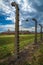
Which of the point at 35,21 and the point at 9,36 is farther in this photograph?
the point at 9,36

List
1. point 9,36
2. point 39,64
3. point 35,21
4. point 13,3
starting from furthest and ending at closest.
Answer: point 9,36, point 35,21, point 13,3, point 39,64

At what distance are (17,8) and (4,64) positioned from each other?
3.54 metres

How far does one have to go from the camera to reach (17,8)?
10.9 m

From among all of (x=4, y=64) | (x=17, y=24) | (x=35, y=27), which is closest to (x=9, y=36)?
(x=35, y=27)

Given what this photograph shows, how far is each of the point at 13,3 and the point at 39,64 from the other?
392cm

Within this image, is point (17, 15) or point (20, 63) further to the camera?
point (17, 15)

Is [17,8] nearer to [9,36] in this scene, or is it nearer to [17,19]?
[17,19]

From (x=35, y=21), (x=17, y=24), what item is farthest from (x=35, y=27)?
(x=17, y=24)

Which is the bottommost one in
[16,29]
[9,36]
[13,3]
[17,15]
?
[9,36]

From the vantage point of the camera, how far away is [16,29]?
11.0 m

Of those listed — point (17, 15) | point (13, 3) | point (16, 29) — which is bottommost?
point (16, 29)

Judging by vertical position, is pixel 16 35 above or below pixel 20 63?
above

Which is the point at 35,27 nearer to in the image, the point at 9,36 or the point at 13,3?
the point at 9,36

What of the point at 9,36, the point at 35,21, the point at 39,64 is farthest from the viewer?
the point at 9,36
